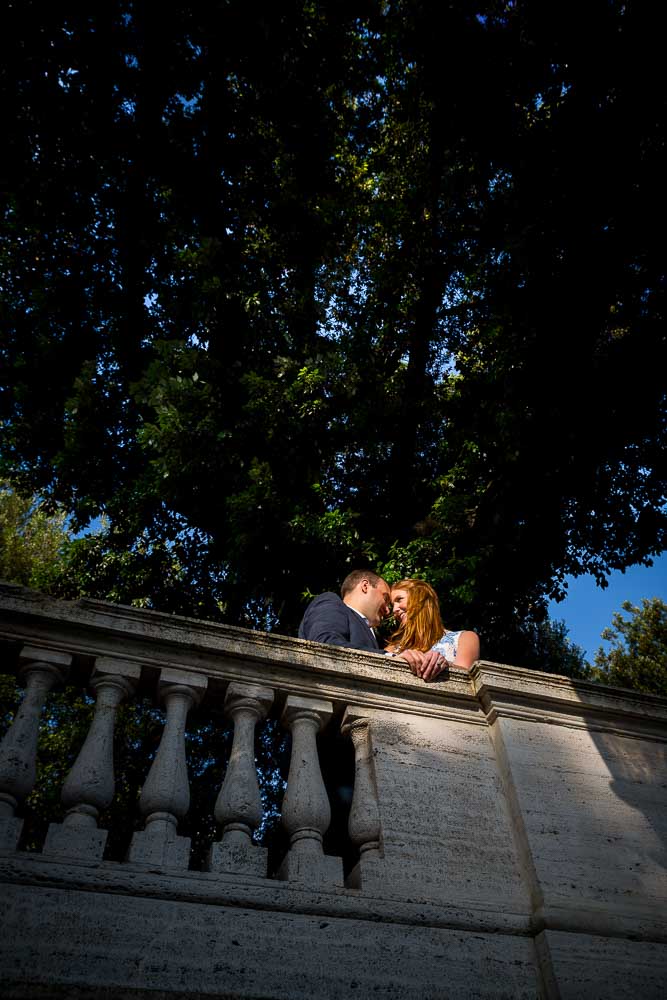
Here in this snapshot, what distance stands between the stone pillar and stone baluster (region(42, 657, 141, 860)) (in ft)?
1.43

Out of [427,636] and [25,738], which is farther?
[427,636]

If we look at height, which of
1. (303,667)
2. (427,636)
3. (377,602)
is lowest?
(303,667)

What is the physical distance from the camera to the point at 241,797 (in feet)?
8.27

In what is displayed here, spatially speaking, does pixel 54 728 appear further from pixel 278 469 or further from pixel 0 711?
pixel 278 469

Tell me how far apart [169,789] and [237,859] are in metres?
0.37

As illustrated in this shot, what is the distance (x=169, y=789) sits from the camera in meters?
2.46

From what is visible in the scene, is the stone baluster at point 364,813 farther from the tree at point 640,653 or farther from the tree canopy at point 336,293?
the tree at point 640,653

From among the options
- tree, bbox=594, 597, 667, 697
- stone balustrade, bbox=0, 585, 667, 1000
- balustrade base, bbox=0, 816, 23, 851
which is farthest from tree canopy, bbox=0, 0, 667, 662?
tree, bbox=594, 597, 667, 697

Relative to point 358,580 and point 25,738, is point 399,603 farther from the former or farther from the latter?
point 25,738

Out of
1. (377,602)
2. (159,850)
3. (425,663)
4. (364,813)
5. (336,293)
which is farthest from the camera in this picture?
(336,293)

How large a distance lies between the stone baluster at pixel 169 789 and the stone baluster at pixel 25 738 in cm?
42

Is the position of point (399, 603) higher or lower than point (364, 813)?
higher

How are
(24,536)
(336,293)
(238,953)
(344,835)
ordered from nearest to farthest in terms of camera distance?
(238,953)
(344,835)
(336,293)
(24,536)

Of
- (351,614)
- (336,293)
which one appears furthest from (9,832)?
(336,293)
